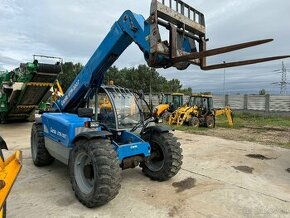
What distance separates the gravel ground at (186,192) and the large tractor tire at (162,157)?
0.58ft

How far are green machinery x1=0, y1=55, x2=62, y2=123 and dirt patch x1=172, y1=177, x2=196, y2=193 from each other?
297 inches

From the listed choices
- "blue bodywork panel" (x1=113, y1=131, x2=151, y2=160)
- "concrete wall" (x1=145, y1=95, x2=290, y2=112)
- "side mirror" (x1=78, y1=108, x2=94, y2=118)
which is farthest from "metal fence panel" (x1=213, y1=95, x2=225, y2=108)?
"side mirror" (x1=78, y1=108, x2=94, y2=118)

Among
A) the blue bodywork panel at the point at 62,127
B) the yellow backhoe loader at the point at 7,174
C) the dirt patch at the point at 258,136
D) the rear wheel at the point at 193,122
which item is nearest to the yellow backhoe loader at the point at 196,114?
the rear wheel at the point at 193,122

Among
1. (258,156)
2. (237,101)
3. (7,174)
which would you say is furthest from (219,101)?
(7,174)

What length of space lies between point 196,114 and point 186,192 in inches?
430

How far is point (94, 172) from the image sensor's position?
4.17m

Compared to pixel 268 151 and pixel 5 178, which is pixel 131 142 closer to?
pixel 5 178

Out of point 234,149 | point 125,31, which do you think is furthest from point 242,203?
point 234,149

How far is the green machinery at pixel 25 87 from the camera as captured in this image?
1088cm

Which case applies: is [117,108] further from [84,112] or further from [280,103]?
[280,103]

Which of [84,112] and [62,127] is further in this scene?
[62,127]

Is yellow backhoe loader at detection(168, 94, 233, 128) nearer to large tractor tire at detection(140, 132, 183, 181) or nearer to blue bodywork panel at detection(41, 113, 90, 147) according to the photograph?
large tractor tire at detection(140, 132, 183, 181)

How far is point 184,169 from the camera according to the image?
6336mm

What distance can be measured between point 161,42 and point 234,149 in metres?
5.78
